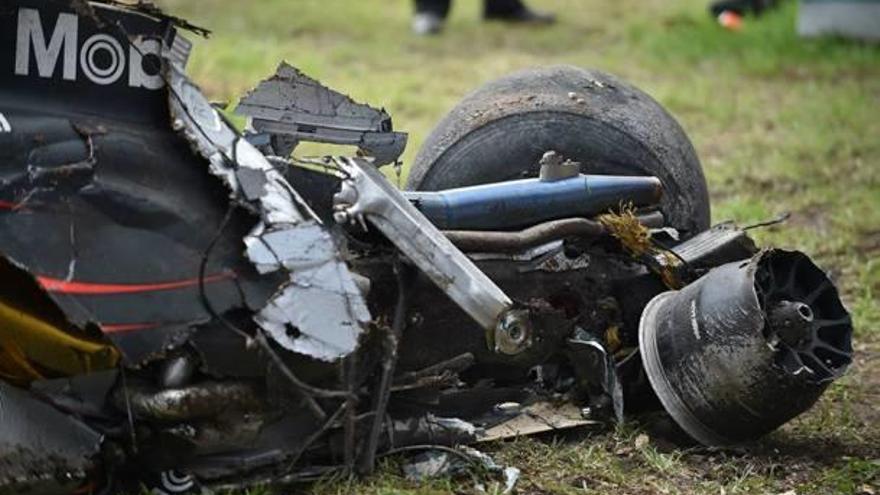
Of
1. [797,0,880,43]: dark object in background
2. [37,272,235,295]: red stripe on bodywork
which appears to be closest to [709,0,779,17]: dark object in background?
[797,0,880,43]: dark object in background

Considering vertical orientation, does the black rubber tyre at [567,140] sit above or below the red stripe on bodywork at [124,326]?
above

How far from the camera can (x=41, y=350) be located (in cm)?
294

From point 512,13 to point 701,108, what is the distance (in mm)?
2913

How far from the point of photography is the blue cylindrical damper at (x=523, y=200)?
3486 mm

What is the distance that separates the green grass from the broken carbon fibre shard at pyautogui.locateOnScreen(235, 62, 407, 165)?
0.74 meters

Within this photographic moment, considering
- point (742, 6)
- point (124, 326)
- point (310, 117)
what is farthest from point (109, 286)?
point (742, 6)

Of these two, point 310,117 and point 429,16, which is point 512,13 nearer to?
point 429,16

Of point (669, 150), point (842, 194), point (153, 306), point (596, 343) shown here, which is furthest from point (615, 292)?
point (842, 194)

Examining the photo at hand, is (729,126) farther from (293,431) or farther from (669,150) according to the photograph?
(293,431)

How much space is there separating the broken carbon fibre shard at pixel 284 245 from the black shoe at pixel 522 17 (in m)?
7.22

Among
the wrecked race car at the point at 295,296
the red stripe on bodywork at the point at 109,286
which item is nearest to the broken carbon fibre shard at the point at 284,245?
the wrecked race car at the point at 295,296

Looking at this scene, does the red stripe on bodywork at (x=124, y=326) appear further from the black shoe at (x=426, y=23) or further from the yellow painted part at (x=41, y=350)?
the black shoe at (x=426, y=23)

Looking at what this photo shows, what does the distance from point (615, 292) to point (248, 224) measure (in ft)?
3.20

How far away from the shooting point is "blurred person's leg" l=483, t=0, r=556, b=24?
10.3 m
